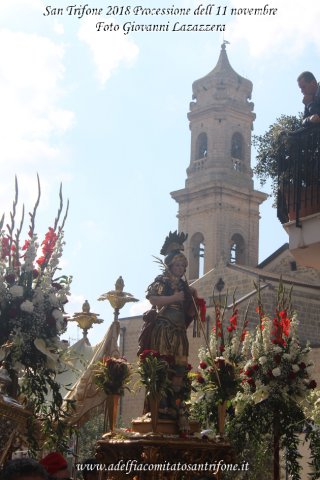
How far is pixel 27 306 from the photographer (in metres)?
8.27

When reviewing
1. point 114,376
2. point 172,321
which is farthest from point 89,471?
point 172,321

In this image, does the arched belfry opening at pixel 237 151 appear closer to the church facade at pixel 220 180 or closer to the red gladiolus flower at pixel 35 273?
the church facade at pixel 220 180

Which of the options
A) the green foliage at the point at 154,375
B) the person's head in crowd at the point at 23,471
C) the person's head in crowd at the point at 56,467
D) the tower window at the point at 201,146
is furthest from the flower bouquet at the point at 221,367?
the tower window at the point at 201,146

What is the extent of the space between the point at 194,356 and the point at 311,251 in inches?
1115

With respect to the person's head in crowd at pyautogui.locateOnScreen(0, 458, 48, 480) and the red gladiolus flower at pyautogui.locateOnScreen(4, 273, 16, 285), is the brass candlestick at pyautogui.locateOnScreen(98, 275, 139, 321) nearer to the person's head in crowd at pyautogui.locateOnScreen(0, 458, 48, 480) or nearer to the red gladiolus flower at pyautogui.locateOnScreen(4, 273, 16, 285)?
the red gladiolus flower at pyautogui.locateOnScreen(4, 273, 16, 285)

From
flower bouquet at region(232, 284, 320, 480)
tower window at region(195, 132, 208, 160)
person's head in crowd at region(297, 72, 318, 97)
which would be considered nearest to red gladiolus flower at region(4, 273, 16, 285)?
flower bouquet at region(232, 284, 320, 480)

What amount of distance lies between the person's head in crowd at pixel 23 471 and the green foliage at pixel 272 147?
7723 millimetres

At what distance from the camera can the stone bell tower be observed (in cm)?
5234

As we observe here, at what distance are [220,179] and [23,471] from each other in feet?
160

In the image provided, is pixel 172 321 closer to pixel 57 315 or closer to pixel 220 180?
pixel 57 315

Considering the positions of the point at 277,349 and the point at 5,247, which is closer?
the point at 5,247

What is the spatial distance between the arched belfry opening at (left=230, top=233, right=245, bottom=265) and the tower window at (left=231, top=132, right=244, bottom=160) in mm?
5049

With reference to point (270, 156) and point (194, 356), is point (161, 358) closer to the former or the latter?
point (270, 156)

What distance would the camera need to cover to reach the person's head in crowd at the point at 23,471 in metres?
3.67
